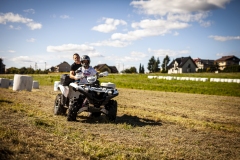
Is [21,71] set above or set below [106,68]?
below

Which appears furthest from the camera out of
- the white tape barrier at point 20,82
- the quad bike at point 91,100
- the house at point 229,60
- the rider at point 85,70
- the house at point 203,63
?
the house at point 203,63

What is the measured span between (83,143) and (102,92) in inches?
107

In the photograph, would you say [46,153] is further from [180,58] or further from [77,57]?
[180,58]

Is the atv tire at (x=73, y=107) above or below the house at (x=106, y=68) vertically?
below

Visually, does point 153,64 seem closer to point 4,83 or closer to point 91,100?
point 4,83

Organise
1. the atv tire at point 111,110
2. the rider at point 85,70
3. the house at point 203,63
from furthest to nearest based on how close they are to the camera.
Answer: the house at point 203,63
the rider at point 85,70
the atv tire at point 111,110

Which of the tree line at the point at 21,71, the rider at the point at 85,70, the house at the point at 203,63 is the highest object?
the house at the point at 203,63

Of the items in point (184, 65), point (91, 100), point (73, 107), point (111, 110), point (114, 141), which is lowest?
point (114, 141)

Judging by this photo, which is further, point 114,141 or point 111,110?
point 111,110

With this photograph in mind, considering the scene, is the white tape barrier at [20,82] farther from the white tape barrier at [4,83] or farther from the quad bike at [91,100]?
the quad bike at [91,100]

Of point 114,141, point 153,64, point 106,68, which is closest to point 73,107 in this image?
point 114,141

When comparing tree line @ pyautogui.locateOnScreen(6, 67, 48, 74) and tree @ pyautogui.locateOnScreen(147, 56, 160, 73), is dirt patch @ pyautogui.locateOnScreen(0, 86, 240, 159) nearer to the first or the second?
tree line @ pyautogui.locateOnScreen(6, 67, 48, 74)

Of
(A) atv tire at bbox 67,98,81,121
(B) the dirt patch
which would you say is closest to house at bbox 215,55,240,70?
(B) the dirt patch

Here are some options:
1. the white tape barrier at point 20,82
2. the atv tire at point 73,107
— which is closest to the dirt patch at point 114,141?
the atv tire at point 73,107
